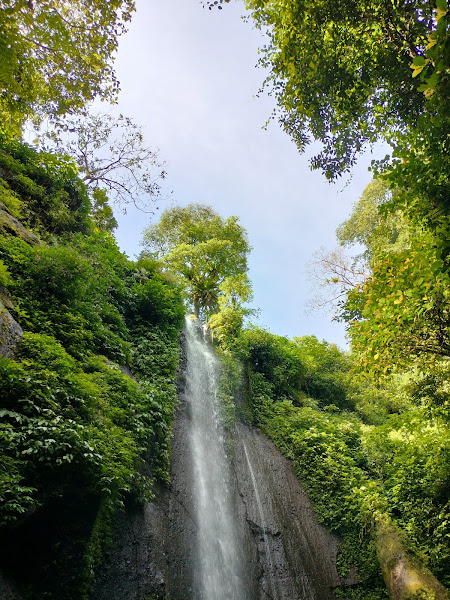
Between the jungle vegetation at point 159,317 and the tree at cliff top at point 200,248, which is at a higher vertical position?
the tree at cliff top at point 200,248

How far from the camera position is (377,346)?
589 cm

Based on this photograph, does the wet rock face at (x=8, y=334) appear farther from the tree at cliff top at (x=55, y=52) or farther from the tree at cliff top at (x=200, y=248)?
the tree at cliff top at (x=200, y=248)

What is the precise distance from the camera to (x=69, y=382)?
4574 millimetres

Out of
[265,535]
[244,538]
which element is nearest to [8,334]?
[244,538]

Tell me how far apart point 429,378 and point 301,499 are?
536 cm

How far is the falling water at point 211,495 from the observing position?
6582mm

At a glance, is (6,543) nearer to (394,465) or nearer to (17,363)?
(17,363)

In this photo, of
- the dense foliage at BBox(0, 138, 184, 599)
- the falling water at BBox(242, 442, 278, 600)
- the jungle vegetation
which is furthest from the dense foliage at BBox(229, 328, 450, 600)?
the dense foliage at BBox(0, 138, 184, 599)

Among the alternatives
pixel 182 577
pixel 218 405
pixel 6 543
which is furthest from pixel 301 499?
pixel 6 543

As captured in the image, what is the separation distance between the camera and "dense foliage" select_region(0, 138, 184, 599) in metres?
3.55

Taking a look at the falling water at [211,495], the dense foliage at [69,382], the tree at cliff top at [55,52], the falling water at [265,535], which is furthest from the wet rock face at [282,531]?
the tree at cliff top at [55,52]

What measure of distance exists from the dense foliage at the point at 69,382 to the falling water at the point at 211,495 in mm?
1563

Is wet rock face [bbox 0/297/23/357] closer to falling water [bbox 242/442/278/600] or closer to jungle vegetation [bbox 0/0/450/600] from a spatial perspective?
jungle vegetation [bbox 0/0/450/600]

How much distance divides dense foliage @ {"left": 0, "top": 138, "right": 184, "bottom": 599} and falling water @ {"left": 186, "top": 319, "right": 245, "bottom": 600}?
156 centimetres
